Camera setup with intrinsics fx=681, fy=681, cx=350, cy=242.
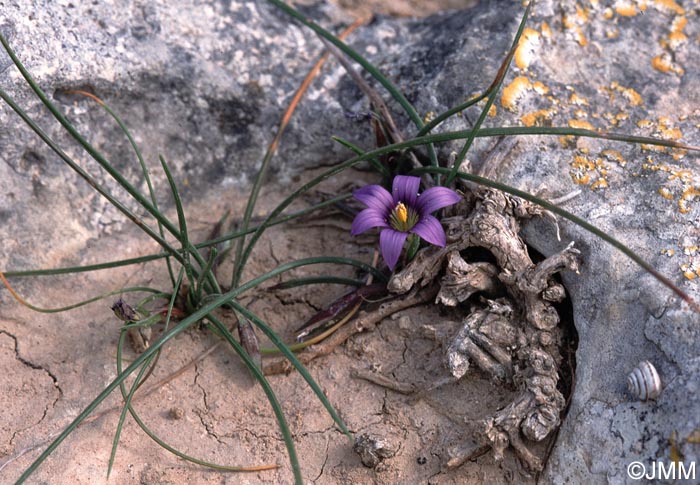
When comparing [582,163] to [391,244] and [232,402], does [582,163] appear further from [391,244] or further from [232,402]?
[232,402]

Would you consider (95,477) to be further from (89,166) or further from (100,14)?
(100,14)

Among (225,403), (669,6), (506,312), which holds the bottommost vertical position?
(225,403)

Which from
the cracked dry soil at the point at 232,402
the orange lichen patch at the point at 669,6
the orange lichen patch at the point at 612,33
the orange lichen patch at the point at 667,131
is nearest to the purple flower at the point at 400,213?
the cracked dry soil at the point at 232,402

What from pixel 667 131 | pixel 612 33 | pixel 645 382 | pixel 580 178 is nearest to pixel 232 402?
pixel 645 382

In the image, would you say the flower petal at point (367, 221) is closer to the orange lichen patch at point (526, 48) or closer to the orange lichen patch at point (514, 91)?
the orange lichen patch at point (514, 91)

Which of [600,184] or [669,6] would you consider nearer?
[600,184]

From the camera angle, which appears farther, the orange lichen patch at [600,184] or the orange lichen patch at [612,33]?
the orange lichen patch at [612,33]
